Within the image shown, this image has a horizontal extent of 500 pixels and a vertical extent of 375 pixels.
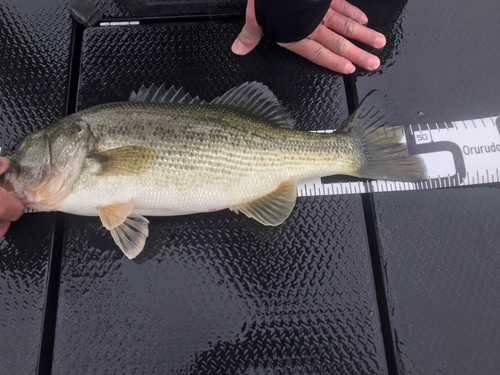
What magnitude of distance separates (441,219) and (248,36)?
1.50m

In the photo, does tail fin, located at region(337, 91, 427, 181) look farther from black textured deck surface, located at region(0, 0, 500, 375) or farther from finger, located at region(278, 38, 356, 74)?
finger, located at region(278, 38, 356, 74)

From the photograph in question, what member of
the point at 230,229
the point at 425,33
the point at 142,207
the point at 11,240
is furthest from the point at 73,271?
the point at 425,33

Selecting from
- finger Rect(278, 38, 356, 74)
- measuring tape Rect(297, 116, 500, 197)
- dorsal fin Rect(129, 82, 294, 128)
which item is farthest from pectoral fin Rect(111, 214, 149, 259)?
finger Rect(278, 38, 356, 74)

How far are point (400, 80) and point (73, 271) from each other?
2113mm

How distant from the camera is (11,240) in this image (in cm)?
175

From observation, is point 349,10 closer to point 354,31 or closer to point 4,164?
point 354,31

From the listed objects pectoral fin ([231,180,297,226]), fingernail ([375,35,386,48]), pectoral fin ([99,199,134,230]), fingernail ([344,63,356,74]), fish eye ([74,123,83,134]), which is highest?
fingernail ([375,35,386,48])

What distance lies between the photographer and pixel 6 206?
1509 millimetres

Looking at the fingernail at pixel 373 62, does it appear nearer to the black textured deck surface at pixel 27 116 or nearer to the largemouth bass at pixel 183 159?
the largemouth bass at pixel 183 159

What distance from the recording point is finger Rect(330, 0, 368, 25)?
7.02 feet

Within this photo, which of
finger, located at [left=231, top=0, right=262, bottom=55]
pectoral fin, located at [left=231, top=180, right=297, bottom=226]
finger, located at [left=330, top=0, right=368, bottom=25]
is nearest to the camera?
pectoral fin, located at [left=231, top=180, right=297, bottom=226]

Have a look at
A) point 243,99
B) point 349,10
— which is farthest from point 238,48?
point 349,10

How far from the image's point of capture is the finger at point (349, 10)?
7.02 feet

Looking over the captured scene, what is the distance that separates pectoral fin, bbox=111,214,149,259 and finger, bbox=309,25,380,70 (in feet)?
4.79
